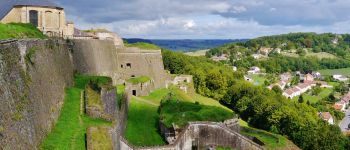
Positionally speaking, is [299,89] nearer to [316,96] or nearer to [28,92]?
[316,96]

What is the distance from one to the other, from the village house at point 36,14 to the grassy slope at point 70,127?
44.7ft

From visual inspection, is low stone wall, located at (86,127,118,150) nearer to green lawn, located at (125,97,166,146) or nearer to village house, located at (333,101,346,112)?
green lawn, located at (125,97,166,146)

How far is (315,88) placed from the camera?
145m

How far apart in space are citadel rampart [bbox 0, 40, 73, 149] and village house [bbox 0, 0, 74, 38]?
43.5 ft

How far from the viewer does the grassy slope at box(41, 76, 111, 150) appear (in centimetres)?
1822

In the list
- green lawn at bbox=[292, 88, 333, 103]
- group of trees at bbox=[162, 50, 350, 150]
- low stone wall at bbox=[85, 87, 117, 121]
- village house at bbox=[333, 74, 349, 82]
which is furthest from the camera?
village house at bbox=[333, 74, 349, 82]

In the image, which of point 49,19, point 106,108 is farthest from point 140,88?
point 106,108

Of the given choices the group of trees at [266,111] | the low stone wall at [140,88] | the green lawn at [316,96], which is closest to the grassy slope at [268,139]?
the low stone wall at [140,88]

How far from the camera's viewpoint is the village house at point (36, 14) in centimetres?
3778

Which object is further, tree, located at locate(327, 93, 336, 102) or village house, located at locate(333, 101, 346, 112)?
tree, located at locate(327, 93, 336, 102)

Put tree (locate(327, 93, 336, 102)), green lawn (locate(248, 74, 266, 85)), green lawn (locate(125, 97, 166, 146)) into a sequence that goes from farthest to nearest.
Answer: green lawn (locate(248, 74, 266, 85)), tree (locate(327, 93, 336, 102)), green lawn (locate(125, 97, 166, 146))

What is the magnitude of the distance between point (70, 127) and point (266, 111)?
40909 mm

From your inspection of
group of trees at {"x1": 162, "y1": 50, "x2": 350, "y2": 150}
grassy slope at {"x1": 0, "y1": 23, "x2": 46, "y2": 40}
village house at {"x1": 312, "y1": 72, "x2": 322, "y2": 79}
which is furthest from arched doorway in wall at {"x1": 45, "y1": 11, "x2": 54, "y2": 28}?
village house at {"x1": 312, "y1": 72, "x2": 322, "y2": 79}

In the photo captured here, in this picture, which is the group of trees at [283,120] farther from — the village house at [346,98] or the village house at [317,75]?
the village house at [317,75]
